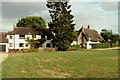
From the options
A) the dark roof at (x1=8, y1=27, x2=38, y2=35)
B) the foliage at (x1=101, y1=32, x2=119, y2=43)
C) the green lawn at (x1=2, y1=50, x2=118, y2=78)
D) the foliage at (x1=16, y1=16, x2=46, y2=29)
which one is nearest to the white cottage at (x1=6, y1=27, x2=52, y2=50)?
the dark roof at (x1=8, y1=27, x2=38, y2=35)

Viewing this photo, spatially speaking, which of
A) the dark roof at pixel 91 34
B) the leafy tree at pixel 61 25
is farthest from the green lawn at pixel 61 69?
the dark roof at pixel 91 34

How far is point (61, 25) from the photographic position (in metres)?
67.9

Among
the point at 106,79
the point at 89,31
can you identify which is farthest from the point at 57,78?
the point at 89,31

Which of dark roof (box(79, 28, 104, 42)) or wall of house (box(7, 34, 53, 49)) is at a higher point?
dark roof (box(79, 28, 104, 42))

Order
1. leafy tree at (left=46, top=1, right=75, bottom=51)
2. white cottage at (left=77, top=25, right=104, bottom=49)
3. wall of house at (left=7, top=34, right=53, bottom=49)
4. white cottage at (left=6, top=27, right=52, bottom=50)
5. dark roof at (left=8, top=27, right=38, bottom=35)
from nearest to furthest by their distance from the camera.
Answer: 1. leafy tree at (left=46, top=1, right=75, bottom=51)
2. wall of house at (left=7, top=34, right=53, bottom=49)
3. white cottage at (left=6, top=27, right=52, bottom=50)
4. dark roof at (left=8, top=27, right=38, bottom=35)
5. white cottage at (left=77, top=25, right=104, bottom=49)

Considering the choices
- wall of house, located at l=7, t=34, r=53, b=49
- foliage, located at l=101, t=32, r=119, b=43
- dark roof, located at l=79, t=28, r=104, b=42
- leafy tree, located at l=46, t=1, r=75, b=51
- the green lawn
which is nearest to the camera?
the green lawn

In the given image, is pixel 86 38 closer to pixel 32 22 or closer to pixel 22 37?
pixel 22 37

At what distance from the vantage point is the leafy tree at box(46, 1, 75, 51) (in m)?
67.2

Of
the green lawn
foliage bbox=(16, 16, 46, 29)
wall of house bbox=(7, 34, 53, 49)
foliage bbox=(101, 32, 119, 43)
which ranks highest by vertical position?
foliage bbox=(16, 16, 46, 29)

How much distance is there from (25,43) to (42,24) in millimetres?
26941

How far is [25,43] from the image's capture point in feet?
252

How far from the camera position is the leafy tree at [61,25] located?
6719 centimetres

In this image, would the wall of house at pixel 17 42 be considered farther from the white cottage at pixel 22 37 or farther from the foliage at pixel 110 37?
the foliage at pixel 110 37

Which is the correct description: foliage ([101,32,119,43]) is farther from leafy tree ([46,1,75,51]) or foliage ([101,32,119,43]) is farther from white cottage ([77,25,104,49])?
leafy tree ([46,1,75,51])
